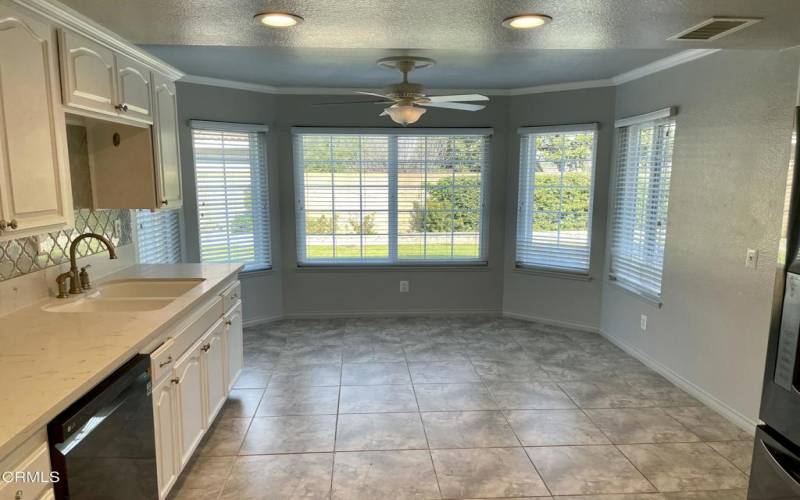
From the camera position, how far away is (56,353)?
1774mm

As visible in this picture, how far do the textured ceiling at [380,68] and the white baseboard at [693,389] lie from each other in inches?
97.8

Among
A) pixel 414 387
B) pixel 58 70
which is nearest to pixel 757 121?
pixel 414 387

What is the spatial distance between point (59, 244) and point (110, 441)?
1.45 metres

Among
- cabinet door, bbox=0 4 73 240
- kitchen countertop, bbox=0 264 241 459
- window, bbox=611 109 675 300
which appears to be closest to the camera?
kitchen countertop, bbox=0 264 241 459

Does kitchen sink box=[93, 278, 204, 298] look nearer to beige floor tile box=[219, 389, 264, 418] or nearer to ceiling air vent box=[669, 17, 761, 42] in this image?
beige floor tile box=[219, 389, 264, 418]

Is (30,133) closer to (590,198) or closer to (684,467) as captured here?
(684,467)

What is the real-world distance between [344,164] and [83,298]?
3.15 meters

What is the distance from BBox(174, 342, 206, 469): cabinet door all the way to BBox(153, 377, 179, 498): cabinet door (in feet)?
0.21

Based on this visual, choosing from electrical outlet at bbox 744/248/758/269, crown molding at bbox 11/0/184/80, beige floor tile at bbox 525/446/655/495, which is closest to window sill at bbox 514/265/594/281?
electrical outlet at bbox 744/248/758/269

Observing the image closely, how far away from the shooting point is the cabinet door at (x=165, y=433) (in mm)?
2111

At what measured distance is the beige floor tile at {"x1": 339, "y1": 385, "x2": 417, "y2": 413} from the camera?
3.35 metres

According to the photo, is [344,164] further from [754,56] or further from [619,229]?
[754,56]

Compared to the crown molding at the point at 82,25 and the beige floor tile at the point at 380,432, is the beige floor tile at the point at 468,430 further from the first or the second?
the crown molding at the point at 82,25

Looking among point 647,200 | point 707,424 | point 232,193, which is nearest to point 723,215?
point 647,200
